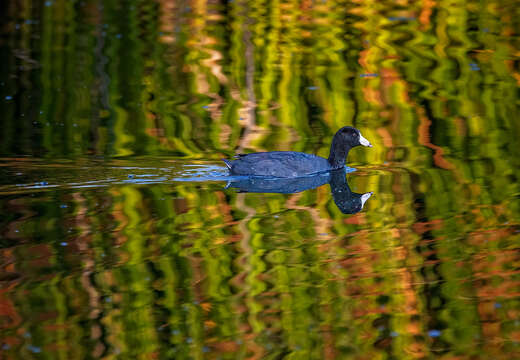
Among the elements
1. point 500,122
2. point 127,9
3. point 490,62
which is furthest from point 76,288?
point 127,9

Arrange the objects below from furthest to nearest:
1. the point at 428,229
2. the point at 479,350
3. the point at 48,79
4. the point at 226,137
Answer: the point at 48,79 < the point at 226,137 < the point at 428,229 < the point at 479,350

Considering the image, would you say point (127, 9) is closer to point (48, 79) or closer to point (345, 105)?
point (48, 79)

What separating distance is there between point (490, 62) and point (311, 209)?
306 inches

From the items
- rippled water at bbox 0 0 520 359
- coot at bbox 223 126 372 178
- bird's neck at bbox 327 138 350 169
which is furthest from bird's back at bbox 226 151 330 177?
bird's neck at bbox 327 138 350 169

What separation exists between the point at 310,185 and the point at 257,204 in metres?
1.02

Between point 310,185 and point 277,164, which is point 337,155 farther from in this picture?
point 277,164

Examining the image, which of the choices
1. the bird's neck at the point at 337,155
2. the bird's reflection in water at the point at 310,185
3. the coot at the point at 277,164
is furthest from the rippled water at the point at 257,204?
the bird's neck at the point at 337,155

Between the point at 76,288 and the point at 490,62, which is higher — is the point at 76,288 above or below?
below

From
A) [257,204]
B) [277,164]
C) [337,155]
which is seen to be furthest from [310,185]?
[257,204]

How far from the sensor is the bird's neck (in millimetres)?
9430

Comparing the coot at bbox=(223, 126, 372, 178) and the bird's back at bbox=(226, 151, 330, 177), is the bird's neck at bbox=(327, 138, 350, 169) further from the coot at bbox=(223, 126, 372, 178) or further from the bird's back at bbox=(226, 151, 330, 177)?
the bird's back at bbox=(226, 151, 330, 177)

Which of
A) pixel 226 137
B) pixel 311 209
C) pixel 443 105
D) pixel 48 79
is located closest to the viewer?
pixel 311 209

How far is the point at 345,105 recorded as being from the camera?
12172 mm

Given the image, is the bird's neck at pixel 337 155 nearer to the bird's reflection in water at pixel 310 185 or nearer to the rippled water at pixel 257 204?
the bird's reflection in water at pixel 310 185
